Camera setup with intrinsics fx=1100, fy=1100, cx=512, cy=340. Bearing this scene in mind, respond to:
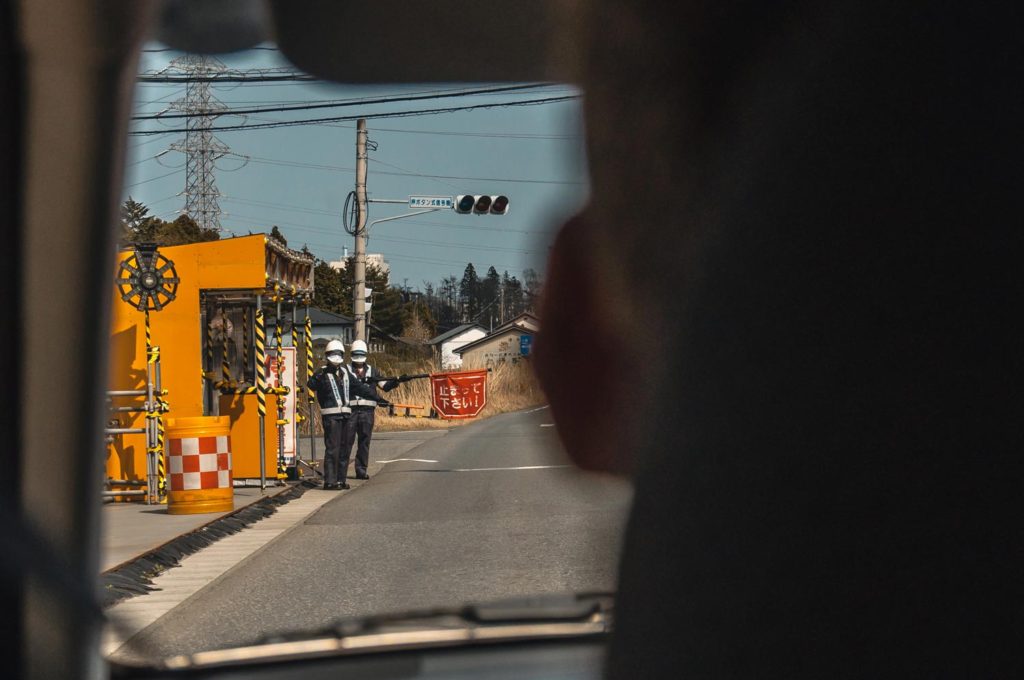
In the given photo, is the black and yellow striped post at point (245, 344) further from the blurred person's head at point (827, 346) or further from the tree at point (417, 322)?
the blurred person's head at point (827, 346)

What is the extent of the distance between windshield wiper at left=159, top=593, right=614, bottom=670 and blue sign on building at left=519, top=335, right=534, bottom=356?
0.75 meters

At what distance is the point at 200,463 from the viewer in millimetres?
8164

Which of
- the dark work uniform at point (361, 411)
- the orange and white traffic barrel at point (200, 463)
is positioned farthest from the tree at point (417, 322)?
the dark work uniform at point (361, 411)

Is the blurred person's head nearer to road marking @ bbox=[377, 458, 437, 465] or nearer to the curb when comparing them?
the curb

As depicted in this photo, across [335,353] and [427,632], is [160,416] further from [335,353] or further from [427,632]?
[427,632]

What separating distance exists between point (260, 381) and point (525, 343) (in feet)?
Result: 33.0

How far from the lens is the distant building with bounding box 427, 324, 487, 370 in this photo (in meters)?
0.88

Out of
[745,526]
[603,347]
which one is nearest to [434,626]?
[603,347]

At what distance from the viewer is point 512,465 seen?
36.8ft

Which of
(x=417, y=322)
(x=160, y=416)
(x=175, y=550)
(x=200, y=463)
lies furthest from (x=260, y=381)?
(x=417, y=322)

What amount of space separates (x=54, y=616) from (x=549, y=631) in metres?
0.73

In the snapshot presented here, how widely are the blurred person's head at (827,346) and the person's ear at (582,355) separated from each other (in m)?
0.05

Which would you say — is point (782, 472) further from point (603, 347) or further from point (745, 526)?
point (603, 347)

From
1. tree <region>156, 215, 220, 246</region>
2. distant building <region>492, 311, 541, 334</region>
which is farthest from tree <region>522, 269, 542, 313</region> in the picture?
tree <region>156, 215, 220, 246</region>
